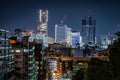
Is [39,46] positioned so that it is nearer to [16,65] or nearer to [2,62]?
[16,65]

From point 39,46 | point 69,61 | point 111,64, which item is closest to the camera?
point 111,64

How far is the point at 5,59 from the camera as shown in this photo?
173ft

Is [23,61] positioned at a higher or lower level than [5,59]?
lower

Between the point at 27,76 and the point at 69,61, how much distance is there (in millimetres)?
51033

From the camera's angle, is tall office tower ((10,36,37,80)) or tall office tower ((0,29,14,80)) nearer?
tall office tower ((0,29,14,80))

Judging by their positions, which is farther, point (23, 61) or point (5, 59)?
point (23, 61)

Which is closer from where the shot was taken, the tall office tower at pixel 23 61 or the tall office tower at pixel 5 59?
the tall office tower at pixel 5 59

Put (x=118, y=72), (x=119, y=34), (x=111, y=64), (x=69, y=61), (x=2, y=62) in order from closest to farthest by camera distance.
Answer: (x=118, y=72) < (x=111, y=64) < (x=119, y=34) < (x=2, y=62) < (x=69, y=61)

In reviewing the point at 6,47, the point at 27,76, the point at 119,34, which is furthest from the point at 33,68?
the point at 119,34

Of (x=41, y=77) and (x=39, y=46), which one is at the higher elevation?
(x=39, y=46)

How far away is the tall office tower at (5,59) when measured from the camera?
50672 mm

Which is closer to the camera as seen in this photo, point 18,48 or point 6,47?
point 6,47

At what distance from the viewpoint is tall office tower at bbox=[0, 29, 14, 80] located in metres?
50.7

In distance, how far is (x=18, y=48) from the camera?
60938 mm
